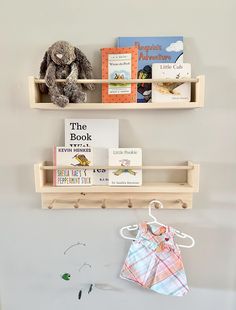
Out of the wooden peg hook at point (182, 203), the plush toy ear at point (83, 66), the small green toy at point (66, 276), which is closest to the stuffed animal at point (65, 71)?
the plush toy ear at point (83, 66)

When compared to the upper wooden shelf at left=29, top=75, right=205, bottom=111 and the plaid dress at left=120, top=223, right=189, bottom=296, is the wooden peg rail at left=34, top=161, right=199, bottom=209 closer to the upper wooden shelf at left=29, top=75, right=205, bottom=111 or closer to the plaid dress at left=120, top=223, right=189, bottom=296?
the plaid dress at left=120, top=223, right=189, bottom=296

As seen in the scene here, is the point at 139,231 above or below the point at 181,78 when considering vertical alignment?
below

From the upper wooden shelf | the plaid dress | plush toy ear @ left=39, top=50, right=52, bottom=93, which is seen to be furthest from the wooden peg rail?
plush toy ear @ left=39, top=50, right=52, bottom=93

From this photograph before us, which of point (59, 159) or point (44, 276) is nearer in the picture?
point (59, 159)

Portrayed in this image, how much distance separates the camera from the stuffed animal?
869 millimetres

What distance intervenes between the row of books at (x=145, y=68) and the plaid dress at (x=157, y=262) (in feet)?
1.66

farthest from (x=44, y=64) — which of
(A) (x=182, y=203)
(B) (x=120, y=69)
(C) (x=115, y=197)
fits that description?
(A) (x=182, y=203)

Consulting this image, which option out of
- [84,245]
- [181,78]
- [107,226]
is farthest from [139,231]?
[181,78]

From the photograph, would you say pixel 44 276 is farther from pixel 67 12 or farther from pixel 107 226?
pixel 67 12

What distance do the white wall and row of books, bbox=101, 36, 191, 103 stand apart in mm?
46

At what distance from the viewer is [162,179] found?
1.01 metres

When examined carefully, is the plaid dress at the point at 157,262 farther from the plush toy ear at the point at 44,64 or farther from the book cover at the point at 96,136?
the plush toy ear at the point at 44,64

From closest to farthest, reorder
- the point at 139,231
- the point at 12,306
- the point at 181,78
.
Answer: the point at 181,78 < the point at 139,231 < the point at 12,306

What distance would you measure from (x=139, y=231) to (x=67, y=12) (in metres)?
0.88
